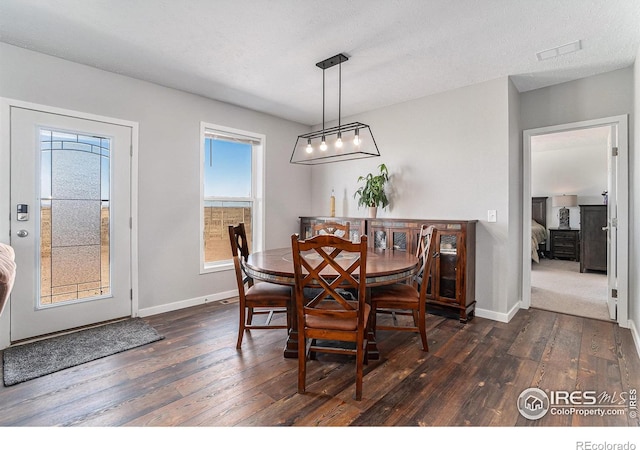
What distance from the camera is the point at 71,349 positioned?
255 cm

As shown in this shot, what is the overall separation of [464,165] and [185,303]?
3628 millimetres

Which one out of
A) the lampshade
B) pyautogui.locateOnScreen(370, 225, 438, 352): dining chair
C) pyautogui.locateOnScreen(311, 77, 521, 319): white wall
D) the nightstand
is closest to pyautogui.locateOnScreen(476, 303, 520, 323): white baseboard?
pyautogui.locateOnScreen(311, 77, 521, 319): white wall

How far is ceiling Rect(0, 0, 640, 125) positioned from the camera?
2.13m

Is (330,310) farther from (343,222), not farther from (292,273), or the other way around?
(343,222)

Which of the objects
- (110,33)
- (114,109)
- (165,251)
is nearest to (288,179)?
(165,251)

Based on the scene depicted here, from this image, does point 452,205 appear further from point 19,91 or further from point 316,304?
point 19,91

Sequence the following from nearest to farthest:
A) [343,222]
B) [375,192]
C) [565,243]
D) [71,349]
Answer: [71,349]
[375,192]
[343,222]
[565,243]

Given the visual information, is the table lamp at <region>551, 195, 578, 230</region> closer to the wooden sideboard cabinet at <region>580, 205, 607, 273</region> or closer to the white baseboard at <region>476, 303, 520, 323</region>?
the wooden sideboard cabinet at <region>580, 205, 607, 273</region>

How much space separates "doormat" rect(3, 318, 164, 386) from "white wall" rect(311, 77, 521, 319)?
316cm

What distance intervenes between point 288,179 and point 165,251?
6.75ft

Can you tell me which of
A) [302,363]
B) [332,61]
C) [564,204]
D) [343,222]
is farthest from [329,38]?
[564,204]

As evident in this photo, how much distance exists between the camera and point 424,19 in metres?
2.25

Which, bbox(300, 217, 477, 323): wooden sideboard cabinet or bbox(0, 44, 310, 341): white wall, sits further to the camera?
bbox(300, 217, 477, 323): wooden sideboard cabinet

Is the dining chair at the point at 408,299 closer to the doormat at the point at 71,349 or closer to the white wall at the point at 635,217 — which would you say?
the white wall at the point at 635,217
